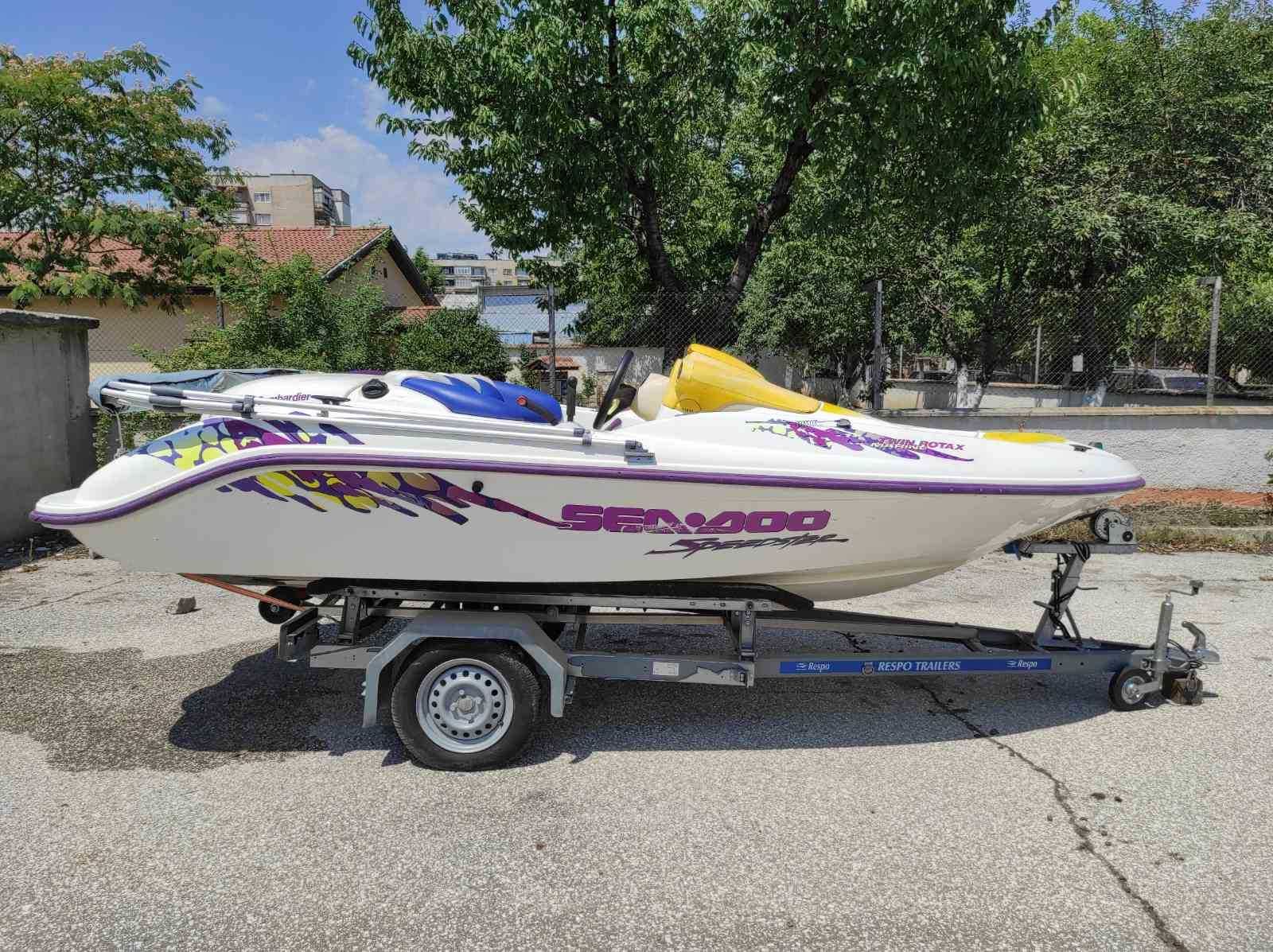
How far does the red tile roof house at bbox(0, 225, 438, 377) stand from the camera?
510 inches

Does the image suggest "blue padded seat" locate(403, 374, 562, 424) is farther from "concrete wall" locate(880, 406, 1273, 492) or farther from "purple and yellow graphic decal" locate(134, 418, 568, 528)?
"concrete wall" locate(880, 406, 1273, 492)

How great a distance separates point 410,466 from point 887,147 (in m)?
6.41

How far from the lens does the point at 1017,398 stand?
640 inches

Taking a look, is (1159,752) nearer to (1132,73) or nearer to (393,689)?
(393,689)

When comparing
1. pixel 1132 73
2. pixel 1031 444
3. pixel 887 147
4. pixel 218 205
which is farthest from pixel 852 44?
pixel 1132 73

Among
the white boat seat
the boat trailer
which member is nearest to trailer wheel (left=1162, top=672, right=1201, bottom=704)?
the boat trailer

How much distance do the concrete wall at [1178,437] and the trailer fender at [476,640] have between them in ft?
21.7

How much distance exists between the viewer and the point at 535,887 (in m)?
2.58

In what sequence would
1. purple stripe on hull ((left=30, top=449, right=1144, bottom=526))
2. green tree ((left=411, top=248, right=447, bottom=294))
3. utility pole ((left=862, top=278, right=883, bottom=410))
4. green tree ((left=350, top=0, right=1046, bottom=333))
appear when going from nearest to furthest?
purple stripe on hull ((left=30, top=449, right=1144, bottom=526)), green tree ((left=350, top=0, right=1046, bottom=333)), utility pole ((left=862, top=278, right=883, bottom=410)), green tree ((left=411, top=248, right=447, bottom=294))

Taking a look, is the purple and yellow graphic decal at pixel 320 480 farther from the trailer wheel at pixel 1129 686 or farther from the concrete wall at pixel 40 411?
the concrete wall at pixel 40 411

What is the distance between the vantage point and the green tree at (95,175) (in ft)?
32.3

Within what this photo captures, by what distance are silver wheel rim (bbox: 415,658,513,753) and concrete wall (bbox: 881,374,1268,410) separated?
309 inches

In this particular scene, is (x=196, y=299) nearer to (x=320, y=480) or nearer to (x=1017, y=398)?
Result: (x=320, y=480)

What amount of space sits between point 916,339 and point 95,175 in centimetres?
1600
